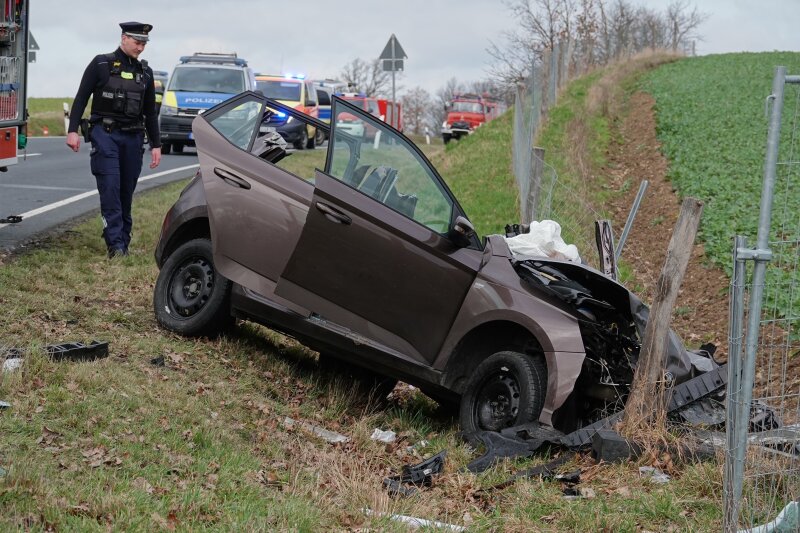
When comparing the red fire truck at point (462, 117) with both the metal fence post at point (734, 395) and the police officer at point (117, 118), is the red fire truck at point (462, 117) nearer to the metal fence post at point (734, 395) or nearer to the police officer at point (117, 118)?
the police officer at point (117, 118)

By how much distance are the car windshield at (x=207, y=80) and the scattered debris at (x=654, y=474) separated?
65.8 ft

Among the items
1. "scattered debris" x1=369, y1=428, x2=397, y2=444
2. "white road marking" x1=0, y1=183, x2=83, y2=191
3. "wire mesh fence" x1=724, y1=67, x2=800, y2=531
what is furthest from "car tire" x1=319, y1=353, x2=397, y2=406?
"white road marking" x1=0, y1=183, x2=83, y2=191

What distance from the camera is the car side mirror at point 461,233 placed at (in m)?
6.46

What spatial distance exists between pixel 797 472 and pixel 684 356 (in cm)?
151

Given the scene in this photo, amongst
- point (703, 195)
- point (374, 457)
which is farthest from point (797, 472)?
point (703, 195)

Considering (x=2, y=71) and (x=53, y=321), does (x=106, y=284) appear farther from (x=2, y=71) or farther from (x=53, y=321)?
(x=2, y=71)

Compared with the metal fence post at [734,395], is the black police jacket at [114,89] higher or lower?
higher

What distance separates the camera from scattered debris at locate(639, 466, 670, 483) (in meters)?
5.39

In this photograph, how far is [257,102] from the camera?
24.7 feet

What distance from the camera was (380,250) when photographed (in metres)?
6.59

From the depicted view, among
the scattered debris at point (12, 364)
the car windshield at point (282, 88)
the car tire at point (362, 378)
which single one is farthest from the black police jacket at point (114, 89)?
the car windshield at point (282, 88)

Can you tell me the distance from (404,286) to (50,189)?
31.3 ft

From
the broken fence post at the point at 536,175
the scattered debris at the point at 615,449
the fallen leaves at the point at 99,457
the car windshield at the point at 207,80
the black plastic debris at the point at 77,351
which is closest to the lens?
the fallen leaves at the point at 99,457

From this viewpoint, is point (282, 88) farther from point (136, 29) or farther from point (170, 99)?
point (136, 29)
